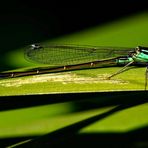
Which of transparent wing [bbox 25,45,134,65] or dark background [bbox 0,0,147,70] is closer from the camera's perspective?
dark background [bbox 0,0,147,70]

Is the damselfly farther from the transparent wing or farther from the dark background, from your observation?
the dark background

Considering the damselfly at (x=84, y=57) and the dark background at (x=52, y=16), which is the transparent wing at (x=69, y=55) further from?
the dark background at (x=52, y=16)

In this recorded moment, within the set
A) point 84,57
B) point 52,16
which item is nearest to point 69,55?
point 84,57

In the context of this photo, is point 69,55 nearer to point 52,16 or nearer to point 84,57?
point 84,57

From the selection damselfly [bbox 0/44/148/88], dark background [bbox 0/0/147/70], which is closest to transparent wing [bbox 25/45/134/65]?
damselfly [bbox 0/44/148/88]

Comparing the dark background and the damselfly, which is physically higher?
the dark background

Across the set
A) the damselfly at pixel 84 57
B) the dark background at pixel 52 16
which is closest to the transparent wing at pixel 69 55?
the damselfly at pixel 84 57
